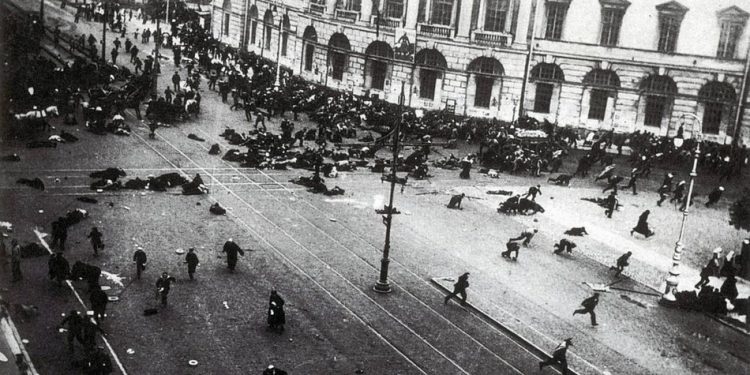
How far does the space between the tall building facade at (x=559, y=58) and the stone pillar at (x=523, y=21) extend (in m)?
0.07

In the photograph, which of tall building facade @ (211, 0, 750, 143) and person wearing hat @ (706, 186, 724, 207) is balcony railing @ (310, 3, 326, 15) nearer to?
tall building facade @ (211, 0, 750, 143)

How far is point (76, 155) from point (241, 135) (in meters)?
9.75

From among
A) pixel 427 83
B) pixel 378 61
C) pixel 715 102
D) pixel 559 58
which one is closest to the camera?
pixel 715 102

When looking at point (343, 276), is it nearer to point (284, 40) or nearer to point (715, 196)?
point (715, 196)

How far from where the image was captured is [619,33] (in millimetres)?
51000

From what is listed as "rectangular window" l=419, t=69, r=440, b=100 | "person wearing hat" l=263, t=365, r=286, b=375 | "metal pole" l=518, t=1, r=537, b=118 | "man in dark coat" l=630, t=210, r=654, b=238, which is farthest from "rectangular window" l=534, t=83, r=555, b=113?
"person wearing hat" l=263, t=365, r=286, b=375

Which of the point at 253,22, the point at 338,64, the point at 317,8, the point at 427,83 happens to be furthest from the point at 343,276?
the point at 253,22

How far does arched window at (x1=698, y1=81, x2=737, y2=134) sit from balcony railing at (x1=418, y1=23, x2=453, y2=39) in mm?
18044

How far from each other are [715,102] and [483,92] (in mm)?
15891

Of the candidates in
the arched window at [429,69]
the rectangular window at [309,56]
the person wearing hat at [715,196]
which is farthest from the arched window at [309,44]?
the person wearing hat at [715,196]

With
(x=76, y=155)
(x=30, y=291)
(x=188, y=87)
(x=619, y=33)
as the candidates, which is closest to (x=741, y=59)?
(x=619, y=33)

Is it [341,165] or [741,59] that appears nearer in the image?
[341,165]

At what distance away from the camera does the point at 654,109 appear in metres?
51.1

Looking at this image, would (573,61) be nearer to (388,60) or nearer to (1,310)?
(388,60)
